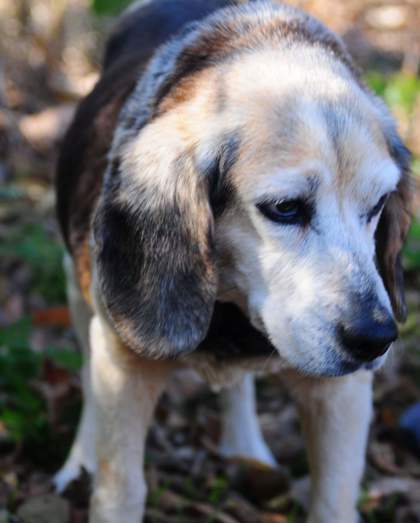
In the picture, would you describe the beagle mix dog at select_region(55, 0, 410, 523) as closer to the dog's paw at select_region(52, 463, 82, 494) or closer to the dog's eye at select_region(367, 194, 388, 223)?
the dog's eye at select_region(367, 194, 388, 223)

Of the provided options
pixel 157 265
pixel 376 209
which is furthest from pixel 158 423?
pixel 376 209

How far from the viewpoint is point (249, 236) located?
288cm

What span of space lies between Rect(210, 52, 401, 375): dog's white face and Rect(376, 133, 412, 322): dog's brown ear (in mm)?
349

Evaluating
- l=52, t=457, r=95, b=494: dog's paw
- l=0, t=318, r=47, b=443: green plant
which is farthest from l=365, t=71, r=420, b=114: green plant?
l=52, t=457, r=95, b=494: dog's paw

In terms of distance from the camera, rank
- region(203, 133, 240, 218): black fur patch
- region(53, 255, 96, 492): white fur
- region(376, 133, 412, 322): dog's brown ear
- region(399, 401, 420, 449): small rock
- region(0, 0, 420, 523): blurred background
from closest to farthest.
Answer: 1. region(203, 133, 240, 218): black fur patch
2. region(376, 133, 412, 322): dog's brown ear
3. region(0, 0, 420, 523): blurred background
4. region(53, 255, 96, 492): white fur
5. region(399, 401, 420, 449): small rock

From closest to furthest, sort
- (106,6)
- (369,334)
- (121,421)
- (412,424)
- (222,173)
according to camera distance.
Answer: (369,334)
(222,173)
(121,421)
(412,424)
(106,6)

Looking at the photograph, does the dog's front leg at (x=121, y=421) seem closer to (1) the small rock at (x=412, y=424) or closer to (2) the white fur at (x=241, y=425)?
(2) the white fur at (x=241, y=425)

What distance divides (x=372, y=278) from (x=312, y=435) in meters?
0.89

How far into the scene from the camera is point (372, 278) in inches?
107

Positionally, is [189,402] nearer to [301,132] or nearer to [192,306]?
[192,306]

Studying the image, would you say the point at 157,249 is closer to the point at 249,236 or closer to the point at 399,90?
the point at 249,236

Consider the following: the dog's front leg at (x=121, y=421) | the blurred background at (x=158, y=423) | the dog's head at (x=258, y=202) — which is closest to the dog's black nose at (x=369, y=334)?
the dog's head at (x=258, y=202)

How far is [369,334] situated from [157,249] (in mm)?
795

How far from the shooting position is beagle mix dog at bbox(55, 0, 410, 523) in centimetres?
275
